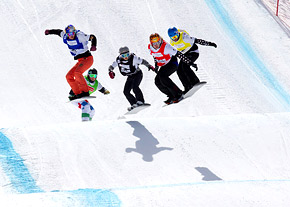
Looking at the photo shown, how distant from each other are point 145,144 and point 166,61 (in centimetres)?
218

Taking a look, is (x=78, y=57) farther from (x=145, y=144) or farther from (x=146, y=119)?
(x=145, y=144)

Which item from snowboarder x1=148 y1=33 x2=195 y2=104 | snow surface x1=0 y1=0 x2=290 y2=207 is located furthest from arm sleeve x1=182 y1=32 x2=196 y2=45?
snow surface x1=0 y1=0 x2=290 y2=207

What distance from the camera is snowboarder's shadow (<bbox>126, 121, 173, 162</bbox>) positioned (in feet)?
29.5

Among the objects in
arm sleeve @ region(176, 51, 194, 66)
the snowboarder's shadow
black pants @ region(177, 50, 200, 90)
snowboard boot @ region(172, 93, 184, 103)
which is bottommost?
the snowboarder's shadow

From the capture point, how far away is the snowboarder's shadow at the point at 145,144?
29.5ft

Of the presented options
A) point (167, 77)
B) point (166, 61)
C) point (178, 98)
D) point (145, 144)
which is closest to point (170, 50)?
point (166, 61)

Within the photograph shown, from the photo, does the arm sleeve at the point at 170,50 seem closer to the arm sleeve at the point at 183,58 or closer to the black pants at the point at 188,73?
the arm sleeve at the point at 183,58

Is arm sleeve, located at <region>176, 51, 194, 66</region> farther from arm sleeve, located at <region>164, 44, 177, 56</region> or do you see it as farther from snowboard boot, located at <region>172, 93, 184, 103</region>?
snowboard boot, located at <region>172, 93, 184, 103</region>

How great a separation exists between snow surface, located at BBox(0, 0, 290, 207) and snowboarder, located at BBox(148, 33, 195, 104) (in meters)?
0.71

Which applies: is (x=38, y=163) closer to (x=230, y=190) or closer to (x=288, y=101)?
(x=230, y=190)

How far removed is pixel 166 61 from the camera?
10641mm

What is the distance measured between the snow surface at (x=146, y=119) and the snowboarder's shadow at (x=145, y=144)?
0.02 metres

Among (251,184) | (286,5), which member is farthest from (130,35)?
(251,184)

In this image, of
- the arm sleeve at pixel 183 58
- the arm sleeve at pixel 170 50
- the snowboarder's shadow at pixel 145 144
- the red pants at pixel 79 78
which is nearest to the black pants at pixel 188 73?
the arm sleeve at pixel 183 58
